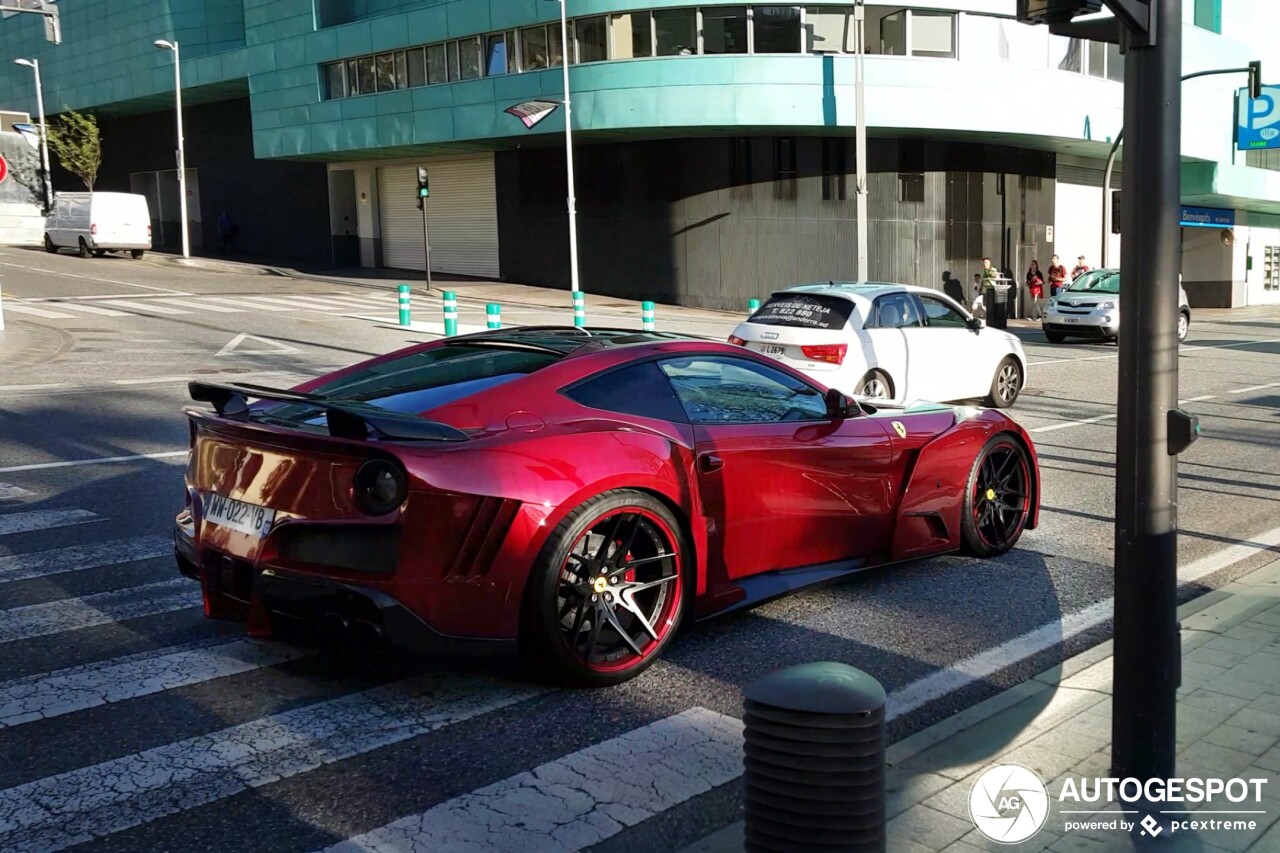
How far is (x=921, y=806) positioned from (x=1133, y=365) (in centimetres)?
153

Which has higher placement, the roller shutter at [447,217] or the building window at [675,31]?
the building window at [675,31]

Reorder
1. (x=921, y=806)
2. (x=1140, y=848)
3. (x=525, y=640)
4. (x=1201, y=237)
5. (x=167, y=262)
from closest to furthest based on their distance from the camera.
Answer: (x=1140, y=848) < (x=921, y=806) < (x=525, y=640) < (x=167, y=262) < (x=1201, y=237)

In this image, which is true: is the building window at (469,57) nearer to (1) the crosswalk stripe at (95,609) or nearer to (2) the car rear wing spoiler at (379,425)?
(1) the crosswalk stripe at (95,609)

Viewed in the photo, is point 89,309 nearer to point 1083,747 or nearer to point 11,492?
point 11,492

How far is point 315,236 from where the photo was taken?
50312mm

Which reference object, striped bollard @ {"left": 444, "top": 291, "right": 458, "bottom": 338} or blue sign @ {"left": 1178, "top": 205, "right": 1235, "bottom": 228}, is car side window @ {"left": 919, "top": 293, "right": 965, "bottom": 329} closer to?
striped bollard @ {"left": 444, "top": 291, "right": 458, "bottom": 338}

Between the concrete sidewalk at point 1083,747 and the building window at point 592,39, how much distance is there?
32.9 m

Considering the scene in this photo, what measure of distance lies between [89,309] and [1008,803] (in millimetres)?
27377

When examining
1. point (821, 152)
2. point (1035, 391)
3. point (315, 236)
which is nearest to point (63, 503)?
point (1035, 391)

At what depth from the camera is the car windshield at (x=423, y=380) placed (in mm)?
5145

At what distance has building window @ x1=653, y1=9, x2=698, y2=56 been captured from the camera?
35.3 metres

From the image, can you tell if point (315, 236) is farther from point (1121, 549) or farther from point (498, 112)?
point (1121, 549)

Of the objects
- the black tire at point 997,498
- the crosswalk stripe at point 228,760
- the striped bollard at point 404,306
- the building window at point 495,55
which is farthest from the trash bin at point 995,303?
the crosswalk stripe at point 228,760

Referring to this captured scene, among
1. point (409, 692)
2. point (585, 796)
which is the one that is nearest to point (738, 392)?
point (409, 692)
